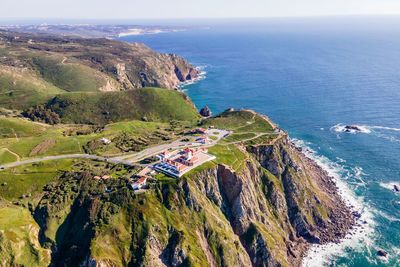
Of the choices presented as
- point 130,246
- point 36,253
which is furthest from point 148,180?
point 36,253

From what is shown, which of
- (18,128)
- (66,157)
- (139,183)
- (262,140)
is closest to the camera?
(139,183)

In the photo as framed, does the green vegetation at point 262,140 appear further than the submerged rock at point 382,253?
Yes

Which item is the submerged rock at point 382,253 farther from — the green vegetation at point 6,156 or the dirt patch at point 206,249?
the green vegetation at point 6,156

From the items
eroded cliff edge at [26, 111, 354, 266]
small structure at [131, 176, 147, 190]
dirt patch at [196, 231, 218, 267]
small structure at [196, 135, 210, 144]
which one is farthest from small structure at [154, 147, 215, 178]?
dirt patch at [196, 231, 218, 267]

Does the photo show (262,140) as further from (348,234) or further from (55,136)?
(55,136)

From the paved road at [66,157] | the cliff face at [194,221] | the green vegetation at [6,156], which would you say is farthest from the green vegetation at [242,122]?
the green vegetation at [6,156]

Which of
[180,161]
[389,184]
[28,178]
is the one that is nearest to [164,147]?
[180,161]

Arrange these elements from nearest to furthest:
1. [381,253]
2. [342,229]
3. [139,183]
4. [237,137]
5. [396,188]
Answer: [139,183] < [381,253] < [342,229] < [237,137] < [396,188]

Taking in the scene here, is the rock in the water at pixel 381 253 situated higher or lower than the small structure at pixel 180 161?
lower
